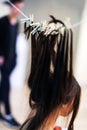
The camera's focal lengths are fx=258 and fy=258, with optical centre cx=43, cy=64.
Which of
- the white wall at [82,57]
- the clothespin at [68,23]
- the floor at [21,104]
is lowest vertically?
the floor at [21,104]

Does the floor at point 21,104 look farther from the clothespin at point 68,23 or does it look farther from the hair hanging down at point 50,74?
the clothespin at point 68,23

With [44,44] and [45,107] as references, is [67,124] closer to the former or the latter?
[45,107]

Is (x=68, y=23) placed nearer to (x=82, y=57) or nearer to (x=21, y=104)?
(x=82, y=57)

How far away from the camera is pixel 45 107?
917 mm

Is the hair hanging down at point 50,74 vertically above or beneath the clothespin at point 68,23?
beneath

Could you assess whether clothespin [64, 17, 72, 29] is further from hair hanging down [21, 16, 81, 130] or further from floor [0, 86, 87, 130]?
floor [0, 86, 87, 130]

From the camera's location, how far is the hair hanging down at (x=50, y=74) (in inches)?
33.4

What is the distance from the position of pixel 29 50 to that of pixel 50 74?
0.11m

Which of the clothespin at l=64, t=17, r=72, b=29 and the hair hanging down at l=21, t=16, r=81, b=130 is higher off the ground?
the clothespin at l=64, t=17, r=72, b=29

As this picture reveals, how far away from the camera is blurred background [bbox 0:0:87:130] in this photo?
2.68 ft

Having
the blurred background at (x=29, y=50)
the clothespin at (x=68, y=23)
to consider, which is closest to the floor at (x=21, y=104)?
the blurred background at (x=29, y=50)

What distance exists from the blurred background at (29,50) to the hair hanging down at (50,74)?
0.02 metres

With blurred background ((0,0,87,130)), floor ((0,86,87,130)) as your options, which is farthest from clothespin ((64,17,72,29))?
floor ((0,86,87,130))

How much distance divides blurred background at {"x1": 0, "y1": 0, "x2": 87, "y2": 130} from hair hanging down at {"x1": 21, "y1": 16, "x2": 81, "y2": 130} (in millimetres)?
18
